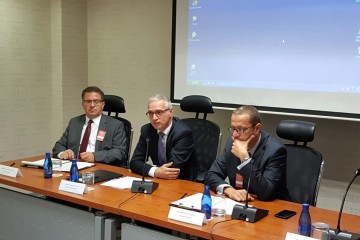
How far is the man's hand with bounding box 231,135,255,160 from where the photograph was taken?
2.60m

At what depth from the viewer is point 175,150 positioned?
327cm

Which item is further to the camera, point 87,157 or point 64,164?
point 87,157

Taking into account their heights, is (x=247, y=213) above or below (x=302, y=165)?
below

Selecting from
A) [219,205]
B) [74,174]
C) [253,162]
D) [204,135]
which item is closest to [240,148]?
[253,162]

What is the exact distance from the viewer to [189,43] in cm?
444

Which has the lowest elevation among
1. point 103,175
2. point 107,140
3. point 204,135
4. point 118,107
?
point 103,175

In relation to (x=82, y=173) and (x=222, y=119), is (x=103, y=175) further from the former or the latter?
(x=222, y=119)

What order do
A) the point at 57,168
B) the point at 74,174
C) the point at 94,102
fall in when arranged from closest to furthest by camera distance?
the point at 74,174 → the point at 57,168 → the point at 94,102

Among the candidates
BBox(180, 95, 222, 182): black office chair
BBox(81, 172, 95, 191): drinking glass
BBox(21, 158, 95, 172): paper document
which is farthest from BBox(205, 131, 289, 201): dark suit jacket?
BBox(21, 158, 95, 172): paper document

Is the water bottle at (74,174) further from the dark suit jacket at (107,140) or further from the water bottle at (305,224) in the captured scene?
the water bottle at (305,224)

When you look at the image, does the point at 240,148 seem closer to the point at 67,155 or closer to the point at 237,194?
the point at 237,194

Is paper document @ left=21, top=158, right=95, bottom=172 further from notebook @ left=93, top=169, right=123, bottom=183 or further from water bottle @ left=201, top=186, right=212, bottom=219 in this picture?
water bottle @ left=201, top=186, right=212, bottom=219

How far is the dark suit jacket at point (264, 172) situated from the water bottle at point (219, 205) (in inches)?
6.5

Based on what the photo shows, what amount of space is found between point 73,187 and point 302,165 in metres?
1.53
